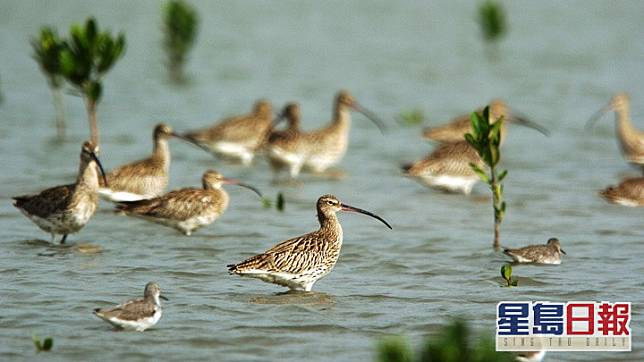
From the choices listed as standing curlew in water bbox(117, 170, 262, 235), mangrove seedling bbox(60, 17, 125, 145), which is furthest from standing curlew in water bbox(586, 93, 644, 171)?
mangrove seedling bbox(60, 17, 125, 145)

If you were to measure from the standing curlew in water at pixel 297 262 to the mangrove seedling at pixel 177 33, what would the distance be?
15.3m

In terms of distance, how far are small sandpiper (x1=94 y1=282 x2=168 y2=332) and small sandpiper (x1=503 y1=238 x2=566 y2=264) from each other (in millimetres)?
3639

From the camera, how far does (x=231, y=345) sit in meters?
8.55

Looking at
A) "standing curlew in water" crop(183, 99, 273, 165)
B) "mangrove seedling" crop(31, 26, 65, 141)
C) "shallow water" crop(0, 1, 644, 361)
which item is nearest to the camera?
"shallow water" crop(0, 1, 644, 361)

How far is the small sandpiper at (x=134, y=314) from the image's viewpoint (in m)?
8.49

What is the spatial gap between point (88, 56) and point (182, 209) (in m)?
3.41

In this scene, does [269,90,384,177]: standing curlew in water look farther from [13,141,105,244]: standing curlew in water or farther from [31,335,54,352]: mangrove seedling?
[31,335,54,352]: mangrove seedling

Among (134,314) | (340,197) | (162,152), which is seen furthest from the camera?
(340,197)

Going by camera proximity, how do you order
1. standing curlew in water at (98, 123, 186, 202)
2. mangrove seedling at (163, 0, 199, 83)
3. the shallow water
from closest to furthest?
1. the shallow water
2. standing curlew in water at (98, 123, 186, 202)
3. mangrove seedling at (163, 0, 199, 83)

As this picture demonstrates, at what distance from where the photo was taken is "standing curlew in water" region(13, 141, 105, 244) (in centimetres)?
1170

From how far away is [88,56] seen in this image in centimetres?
1527

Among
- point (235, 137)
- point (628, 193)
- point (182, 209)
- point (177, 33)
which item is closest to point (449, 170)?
point (628, 193)

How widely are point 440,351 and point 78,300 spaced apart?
4594 mm

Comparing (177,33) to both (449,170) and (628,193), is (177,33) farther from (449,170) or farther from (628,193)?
(628,193)
